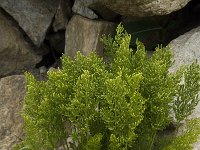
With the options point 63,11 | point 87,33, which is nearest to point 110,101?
point 87,33

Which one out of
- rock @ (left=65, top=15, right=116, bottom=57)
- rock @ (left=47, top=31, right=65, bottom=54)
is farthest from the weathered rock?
rock @ (left=47, top=31, right=65, bottom=54)

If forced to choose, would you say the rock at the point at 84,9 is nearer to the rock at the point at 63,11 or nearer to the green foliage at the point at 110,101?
the rock at the point at 63,11

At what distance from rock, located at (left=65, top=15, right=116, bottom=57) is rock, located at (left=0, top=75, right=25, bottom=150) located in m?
0.58

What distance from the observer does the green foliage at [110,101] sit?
276 cm

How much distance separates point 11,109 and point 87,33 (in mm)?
916

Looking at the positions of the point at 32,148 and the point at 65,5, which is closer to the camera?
the point at 32,148

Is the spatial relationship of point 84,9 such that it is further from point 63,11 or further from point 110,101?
point 110,101

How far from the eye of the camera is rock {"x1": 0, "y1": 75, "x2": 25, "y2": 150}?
4031 millimetres

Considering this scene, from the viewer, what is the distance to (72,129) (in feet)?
10.9

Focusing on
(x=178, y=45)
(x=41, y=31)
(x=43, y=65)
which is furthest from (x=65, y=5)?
(x=178, y=45)

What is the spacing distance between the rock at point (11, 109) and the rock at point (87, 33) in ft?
1.89

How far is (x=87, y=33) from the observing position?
4.16 meters

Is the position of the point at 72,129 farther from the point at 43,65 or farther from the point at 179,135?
the point at 43,65

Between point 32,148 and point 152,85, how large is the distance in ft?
2.85
